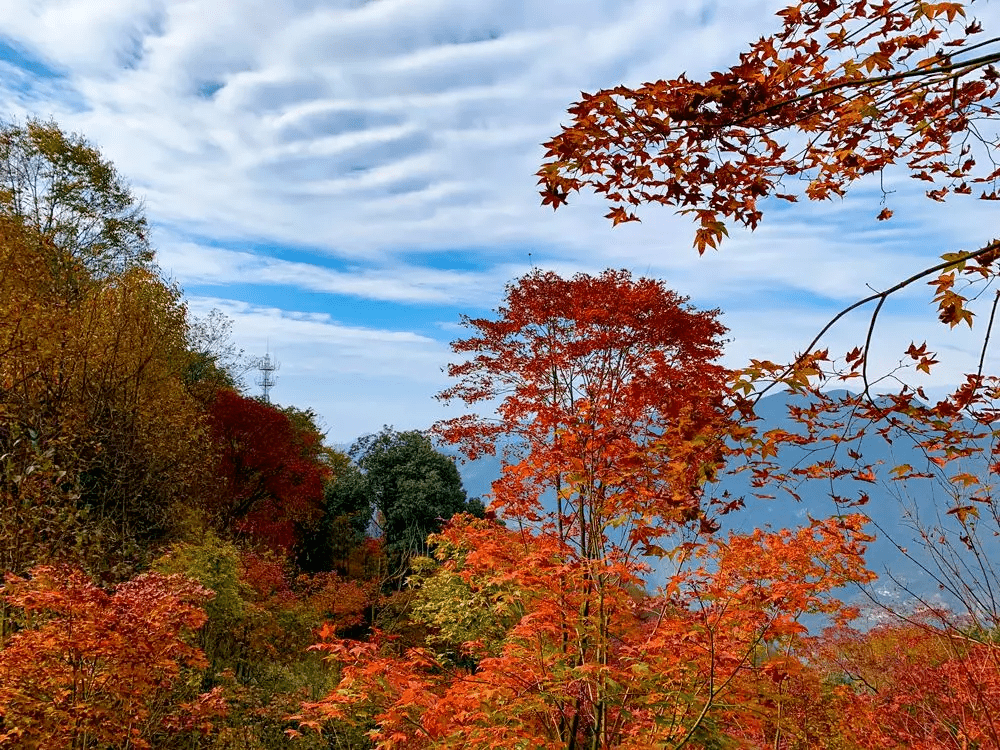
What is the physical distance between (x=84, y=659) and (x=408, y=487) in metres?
14.1

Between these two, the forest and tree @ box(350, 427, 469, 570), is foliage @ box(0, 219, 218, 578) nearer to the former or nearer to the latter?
the forest

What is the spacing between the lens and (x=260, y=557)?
1580 centimetres

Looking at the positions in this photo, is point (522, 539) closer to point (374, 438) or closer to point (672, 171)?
point (672, 171)

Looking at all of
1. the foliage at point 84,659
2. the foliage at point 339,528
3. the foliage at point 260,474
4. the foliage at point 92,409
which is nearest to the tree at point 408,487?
the foliage at point 339,528

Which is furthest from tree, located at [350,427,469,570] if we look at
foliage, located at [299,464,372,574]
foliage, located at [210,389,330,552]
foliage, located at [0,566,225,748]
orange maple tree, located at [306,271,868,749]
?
foliage, located at [0,566,225,748]

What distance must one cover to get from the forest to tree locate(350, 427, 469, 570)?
12.1 ft

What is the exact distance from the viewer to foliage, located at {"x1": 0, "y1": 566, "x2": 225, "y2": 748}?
15.8 feet

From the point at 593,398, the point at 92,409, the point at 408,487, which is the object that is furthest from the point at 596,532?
the point at 408,487

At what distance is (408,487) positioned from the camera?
19.3m

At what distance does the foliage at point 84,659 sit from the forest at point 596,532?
3cm

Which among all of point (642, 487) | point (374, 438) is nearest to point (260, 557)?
point (374, 438)

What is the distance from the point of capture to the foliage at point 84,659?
482cm

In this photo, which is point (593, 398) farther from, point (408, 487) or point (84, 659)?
point (408, 487)

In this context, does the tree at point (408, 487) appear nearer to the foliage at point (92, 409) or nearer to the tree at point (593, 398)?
the foliage at point (92, 409)
